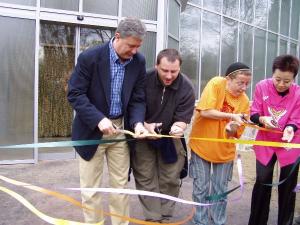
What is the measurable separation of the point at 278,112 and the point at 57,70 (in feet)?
17.0

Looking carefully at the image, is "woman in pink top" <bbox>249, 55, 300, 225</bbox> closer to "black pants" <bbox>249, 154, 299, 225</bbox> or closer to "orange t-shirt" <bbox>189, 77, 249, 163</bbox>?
"black pants" <bbox>249, 154, 299, 225</bbox>

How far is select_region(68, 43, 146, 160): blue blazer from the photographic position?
3231 mm

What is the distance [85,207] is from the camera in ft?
11.0

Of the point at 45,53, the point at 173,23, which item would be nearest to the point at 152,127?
the point at 45,53

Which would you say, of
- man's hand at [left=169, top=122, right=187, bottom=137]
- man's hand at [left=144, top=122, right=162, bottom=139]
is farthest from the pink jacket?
man's hand at [left=144, top=122, right=162, bottom=139]

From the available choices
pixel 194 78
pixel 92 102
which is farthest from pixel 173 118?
pixel 194 78

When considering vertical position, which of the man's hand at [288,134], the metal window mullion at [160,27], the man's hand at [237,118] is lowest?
the man's hand at [288,134]

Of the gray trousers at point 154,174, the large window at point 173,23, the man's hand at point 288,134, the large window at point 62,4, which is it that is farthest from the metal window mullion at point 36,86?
the man's hand at point 288,134

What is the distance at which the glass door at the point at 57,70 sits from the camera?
25.7ft

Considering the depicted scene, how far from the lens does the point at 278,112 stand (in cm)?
388

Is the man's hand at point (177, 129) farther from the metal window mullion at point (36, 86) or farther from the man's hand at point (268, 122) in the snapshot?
the metal window mullion at point (36, 86)

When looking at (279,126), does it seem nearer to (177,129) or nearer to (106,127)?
(177,129)

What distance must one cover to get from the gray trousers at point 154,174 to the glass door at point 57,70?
440 centimetres

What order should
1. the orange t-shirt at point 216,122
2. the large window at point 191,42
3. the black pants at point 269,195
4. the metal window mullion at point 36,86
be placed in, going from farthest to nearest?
the large window at point 191,42, the metal window mullion at point 36,86, the black pants at point 269,195, the orange t-shirt at point 216,122
